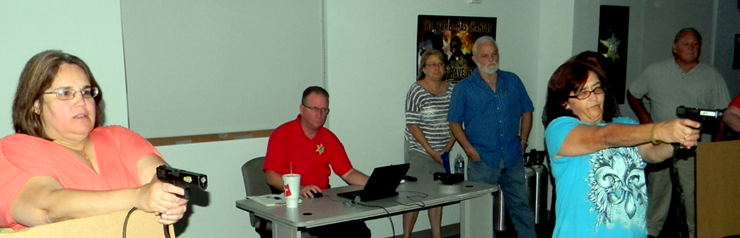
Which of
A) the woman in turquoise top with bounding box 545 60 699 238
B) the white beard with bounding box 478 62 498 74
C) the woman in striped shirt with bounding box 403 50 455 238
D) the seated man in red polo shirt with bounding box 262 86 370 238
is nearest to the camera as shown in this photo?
the woman in turquoise top with bounding box 545 60 699 238

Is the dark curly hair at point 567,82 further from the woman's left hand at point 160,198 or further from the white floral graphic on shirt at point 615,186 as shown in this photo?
the woman's left hand at point 160,198

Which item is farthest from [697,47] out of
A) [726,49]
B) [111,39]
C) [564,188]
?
[111,39]

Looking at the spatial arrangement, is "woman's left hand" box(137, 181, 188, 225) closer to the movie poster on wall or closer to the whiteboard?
the whiteboard

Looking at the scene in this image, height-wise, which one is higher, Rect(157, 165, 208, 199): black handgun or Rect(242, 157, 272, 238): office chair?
Rect(157, 165, 208, 199): black handgun

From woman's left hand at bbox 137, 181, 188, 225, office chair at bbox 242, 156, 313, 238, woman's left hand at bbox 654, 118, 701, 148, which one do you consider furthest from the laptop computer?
woman's left hand at bbox 137, 181, 188, 225

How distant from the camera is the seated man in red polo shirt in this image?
384 cm

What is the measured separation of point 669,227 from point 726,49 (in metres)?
2.66

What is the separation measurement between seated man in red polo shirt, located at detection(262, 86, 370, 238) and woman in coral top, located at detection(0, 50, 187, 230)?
77.8 inches

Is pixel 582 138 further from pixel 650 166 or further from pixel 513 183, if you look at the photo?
pixel 650 166

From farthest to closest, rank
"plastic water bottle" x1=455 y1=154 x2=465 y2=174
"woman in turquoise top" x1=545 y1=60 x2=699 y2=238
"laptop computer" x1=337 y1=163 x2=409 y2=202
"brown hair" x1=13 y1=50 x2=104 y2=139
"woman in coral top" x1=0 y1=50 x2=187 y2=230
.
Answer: "plastic water bottle" x1=455 y1=154 x2=465 y2=174 → "laptop computer" x1=337 y1=163 x2=409 y2=202 → "woman in turquoise top" x1=545 y1=60 x2=699 y2=238 → "brown hair" x1=13 y1=50 x2=104 y2=139 → "woman in coral top" x1=0 y1=50 x2=187 y2=230

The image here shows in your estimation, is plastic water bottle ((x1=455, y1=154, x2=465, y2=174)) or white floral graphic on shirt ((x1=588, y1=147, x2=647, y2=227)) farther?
plastic water bottle ((x1=455, y1=154, x2=465, y2=174))

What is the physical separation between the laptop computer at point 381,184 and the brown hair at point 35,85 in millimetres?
1948

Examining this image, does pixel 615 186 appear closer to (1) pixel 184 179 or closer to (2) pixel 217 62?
(1) pixel 184 179

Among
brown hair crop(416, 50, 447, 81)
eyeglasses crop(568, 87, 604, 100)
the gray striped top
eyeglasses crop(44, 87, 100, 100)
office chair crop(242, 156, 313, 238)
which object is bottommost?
office chair crop(242, 156, 313, 238)
